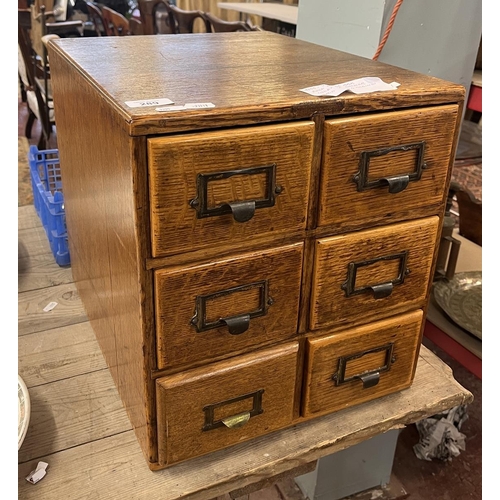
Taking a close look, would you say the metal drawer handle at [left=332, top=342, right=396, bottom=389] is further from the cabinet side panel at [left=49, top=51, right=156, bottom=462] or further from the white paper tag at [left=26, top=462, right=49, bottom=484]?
the white paper tag at [left=26, top=462, right=49, bottom=484]

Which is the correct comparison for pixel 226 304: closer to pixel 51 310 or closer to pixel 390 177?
pixel 390 177

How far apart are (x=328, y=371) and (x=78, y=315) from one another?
0.48m

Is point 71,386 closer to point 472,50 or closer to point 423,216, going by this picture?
point 423,216

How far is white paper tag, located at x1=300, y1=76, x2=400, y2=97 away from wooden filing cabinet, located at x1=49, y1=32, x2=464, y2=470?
2 cm

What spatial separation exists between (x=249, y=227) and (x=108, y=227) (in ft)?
0.66

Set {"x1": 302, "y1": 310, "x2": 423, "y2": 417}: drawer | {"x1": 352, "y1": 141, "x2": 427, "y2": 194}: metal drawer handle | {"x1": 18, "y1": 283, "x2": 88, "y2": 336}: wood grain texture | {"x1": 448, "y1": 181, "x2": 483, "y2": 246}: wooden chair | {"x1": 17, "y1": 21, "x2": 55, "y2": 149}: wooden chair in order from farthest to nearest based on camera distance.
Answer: {"x1": 17, "y1": 21, "x2": 55, "y2": 149}: wooden chair
{"x1": 448, "y1": 181, "x2": 483, "y2": 246}: wooden chair
{"x1": 18, "y1": 283, "x2": 88, "y2": 336}: wood grain texture
{"x1": 302, "y1": 310, "x2": 423, "y2": 417}: drawer
{"x1": 352, "y1": 141, "x2": 427, "y2": 194}: metal drawer handle

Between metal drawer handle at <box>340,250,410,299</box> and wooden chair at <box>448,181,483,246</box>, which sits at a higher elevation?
metal drawer handle at <box>340,250,410,299</box>

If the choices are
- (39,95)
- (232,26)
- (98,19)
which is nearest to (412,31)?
(232,26)

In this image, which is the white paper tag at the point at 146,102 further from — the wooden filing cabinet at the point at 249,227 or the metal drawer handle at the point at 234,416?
the metal drawer handle at the point at 234,416

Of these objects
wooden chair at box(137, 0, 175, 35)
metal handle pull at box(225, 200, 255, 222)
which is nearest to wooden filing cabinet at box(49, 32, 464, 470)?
metal handle pull at box(225, 200, 255, 222)

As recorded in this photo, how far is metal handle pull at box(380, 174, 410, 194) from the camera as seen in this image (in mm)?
699

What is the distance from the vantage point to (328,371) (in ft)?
2.64

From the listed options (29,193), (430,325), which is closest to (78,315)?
(430,325)

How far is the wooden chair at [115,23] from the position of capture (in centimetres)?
328
